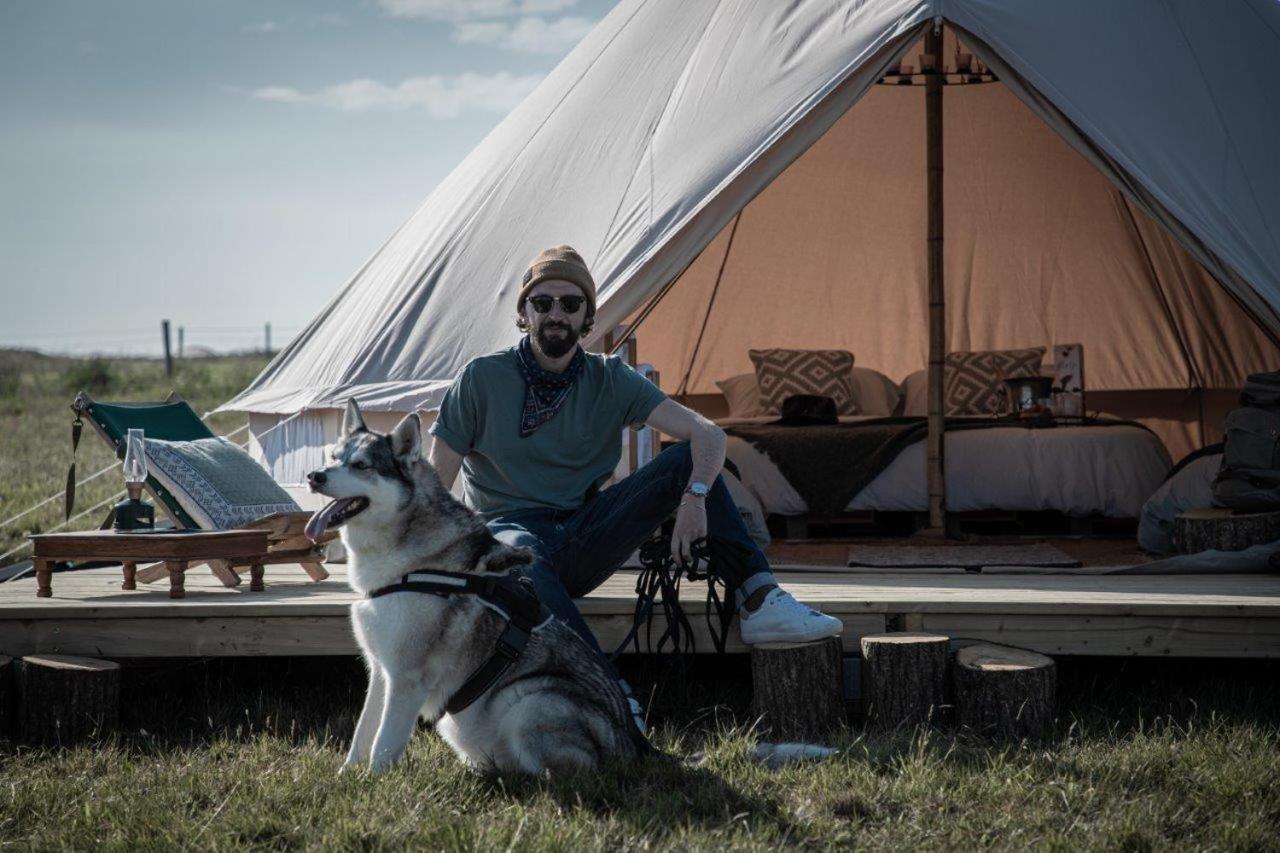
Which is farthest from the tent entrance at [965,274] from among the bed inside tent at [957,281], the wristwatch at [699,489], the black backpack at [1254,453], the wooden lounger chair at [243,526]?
the wristwatch at [699,489]

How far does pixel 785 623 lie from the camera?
137 inches

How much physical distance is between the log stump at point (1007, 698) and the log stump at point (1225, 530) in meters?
1.44

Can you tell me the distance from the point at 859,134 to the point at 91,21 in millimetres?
25192

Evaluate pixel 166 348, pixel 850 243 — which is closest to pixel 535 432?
pixel 850 243

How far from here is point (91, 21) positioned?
2817 centimetres

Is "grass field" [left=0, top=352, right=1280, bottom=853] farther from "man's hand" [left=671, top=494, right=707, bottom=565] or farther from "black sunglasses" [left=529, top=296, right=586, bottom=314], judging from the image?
"black sunglasses" [left=529, top=296, right=586, bottom=314]

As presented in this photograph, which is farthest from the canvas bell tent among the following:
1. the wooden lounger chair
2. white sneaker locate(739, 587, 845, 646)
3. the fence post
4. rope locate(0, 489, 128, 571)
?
the fence post

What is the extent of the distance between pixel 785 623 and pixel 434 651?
1.01 m

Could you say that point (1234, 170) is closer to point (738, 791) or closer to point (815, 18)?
point (815, 18)

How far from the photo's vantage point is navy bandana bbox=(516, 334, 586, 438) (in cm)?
353

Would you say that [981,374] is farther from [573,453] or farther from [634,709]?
[634,709]

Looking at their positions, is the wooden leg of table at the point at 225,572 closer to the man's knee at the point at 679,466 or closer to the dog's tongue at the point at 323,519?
the dog's tongue at the point at 323,519

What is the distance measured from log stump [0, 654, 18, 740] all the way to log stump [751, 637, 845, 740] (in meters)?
2.10

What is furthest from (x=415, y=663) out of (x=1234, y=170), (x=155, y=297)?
(x=155, y=297)
